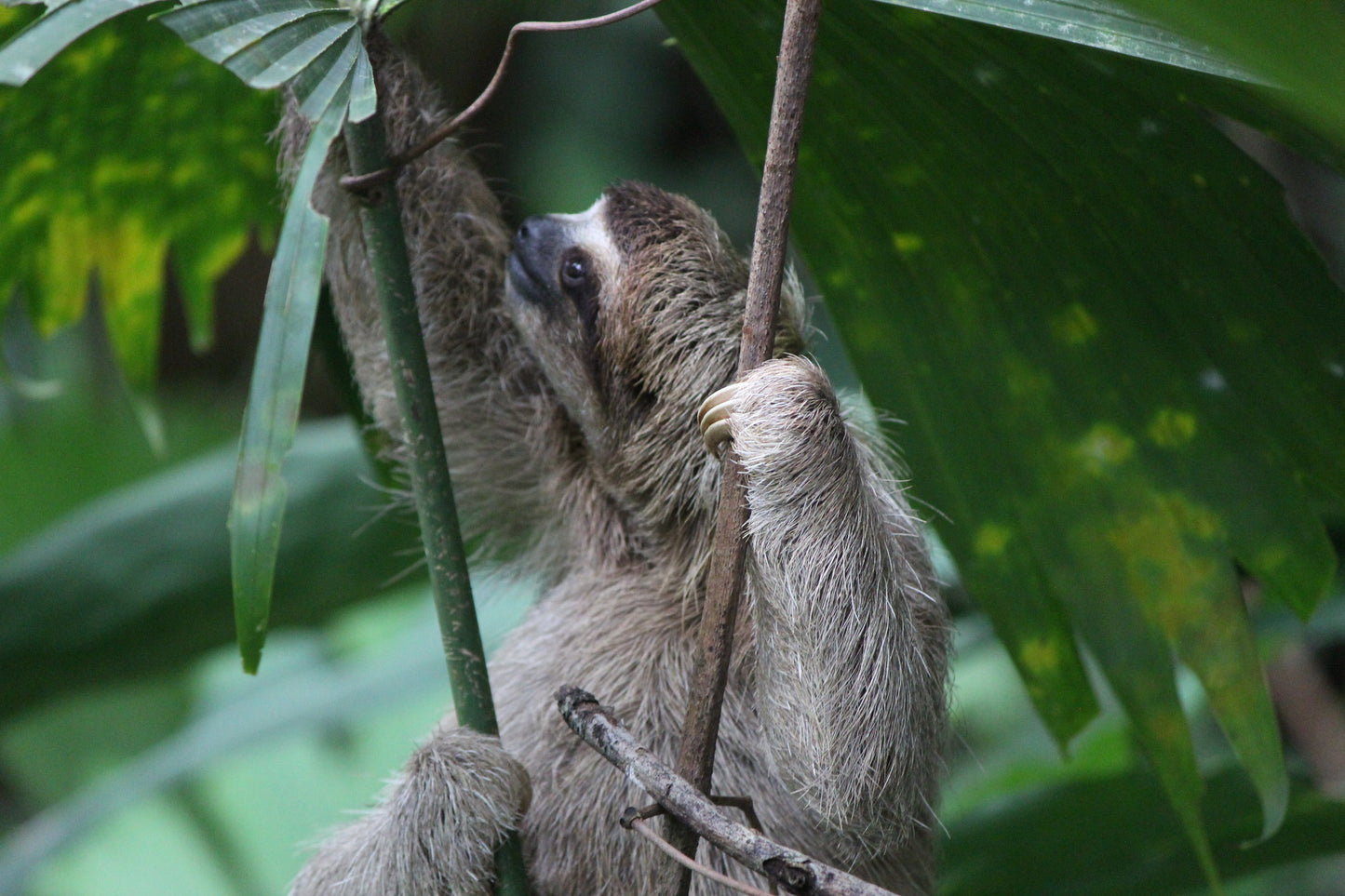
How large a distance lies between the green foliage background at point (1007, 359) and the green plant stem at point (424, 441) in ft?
1.80

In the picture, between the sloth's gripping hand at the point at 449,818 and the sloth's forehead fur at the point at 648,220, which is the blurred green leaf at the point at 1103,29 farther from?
the sloth's gripping hand at the point at 449,818

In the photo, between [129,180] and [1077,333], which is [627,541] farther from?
[129,180]

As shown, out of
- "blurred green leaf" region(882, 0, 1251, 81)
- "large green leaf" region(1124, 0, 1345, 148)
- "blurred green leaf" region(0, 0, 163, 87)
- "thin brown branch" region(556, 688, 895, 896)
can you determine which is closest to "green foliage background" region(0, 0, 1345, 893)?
"large green leaf" region(1124, 0, 1345, 148)

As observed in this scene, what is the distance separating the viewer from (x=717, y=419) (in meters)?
1.50

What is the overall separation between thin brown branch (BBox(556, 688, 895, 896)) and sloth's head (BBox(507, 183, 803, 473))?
0.78m

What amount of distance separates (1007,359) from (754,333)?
0.72 meters

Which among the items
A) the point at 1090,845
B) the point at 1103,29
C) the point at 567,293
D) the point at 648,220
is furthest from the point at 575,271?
the point at 1090,845

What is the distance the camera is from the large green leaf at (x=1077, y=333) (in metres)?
1.47

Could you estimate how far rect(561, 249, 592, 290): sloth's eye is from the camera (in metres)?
2.00

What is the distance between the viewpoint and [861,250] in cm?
176

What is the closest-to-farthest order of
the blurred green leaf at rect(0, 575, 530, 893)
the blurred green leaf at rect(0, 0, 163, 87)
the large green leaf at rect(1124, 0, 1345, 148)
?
1. the large green leaf at rect(1124, 0, 1345, 148)
2. the blurred green leaf at rect(0, 0, 163, 87)
3. the blurred green leaf at rect(0, 575, 530, 893)

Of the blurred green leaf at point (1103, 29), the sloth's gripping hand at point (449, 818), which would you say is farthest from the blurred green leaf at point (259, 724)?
the blurred green leaf at point (1103, 29)

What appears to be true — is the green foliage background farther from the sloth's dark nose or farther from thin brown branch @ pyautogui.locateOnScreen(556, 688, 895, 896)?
thin brown branch @ pyautogui.locateOnScreen(556, 688, 895, 896)

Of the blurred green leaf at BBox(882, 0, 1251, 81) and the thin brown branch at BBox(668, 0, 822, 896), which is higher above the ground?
the blurred green leaf at BBox(882, 0, 1251, 81)
